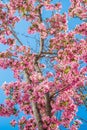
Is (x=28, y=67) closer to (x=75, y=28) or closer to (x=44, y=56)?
(x=44, y=56)

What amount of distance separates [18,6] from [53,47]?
2.36m

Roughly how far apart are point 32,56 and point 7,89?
182 cm

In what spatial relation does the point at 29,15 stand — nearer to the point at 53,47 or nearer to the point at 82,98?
the point at 53,47

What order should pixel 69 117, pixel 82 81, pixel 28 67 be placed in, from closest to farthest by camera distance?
1. pixel 82 81
2. pixel 28 67
3. pixel 69 117

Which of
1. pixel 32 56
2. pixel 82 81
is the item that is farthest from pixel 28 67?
pixel 82 81

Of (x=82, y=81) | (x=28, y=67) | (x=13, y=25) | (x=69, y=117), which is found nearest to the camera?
→ (x=82, y=81)

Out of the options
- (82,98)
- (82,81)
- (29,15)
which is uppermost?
(29,15)

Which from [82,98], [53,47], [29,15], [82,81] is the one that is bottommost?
[82,81]

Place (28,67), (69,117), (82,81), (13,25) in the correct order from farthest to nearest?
(13,25) < (69,117) < (28,67) < (82,81)

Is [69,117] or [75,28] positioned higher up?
[75,28]

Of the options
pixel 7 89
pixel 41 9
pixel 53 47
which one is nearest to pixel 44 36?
pixel 53 47

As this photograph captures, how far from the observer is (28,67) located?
48.8 ft

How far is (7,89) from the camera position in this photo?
15805 mm

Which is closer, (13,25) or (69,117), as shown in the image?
(69,117)
